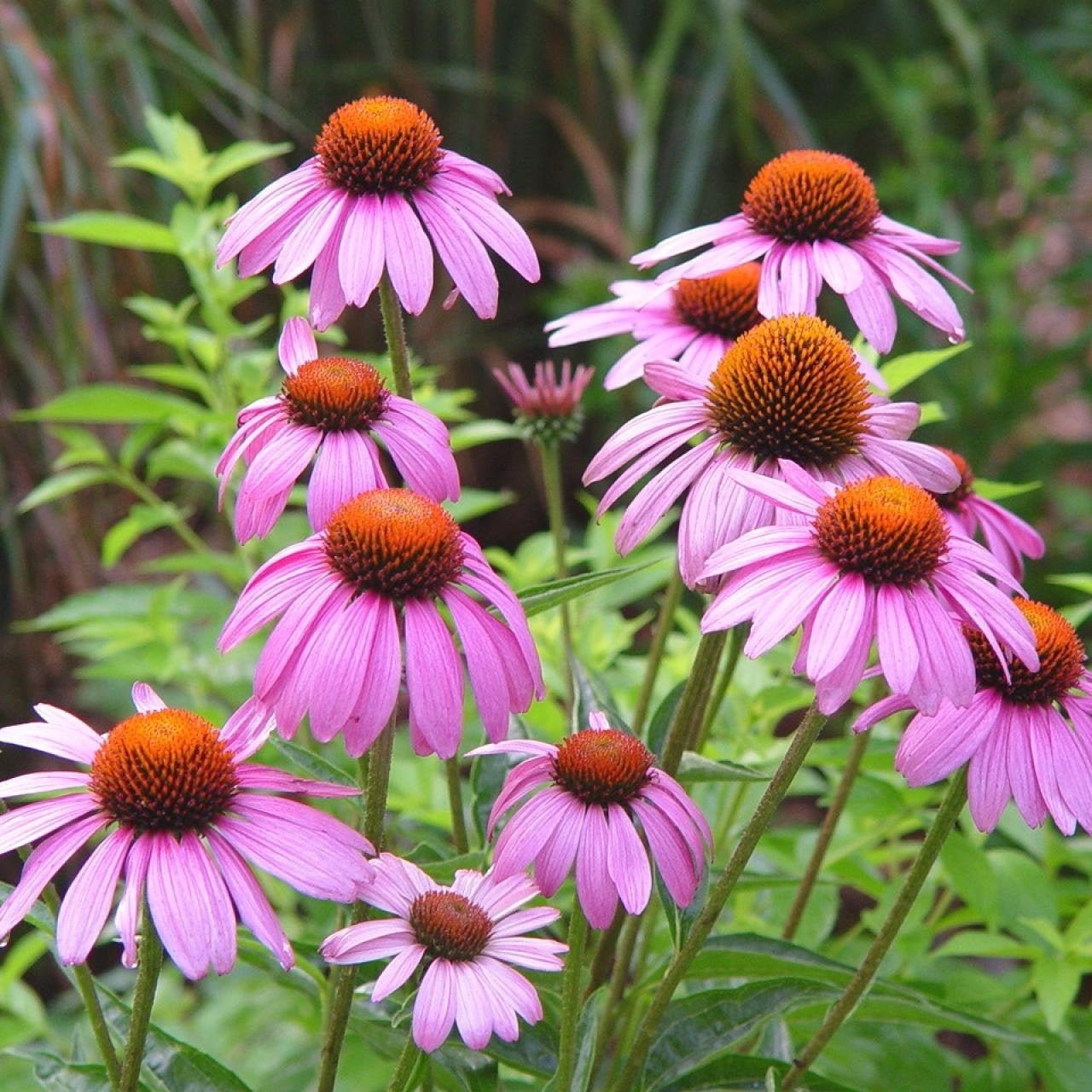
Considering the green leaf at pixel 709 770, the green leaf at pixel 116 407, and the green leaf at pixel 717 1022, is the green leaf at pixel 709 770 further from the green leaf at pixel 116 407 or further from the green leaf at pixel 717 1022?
the green leaf at pixel 116 407

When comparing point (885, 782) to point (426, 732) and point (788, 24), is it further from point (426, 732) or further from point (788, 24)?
point (788, 24)

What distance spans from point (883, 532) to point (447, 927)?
9.6 inches

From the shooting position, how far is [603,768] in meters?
0.60

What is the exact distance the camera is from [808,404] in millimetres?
643

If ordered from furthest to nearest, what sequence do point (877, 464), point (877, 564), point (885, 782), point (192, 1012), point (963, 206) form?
point (963, 206)
point (192, 1012)
point (885, 782)
point (877, 464)
point (877, 564)

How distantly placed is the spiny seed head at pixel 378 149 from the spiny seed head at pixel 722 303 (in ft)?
0.65

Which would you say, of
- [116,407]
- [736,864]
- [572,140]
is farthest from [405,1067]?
[572,140]

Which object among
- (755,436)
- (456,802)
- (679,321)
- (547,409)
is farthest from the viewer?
(547,409)

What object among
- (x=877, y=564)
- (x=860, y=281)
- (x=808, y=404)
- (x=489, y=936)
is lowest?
(x=489, y=936)

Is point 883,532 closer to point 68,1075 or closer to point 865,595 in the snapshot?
point 865,595

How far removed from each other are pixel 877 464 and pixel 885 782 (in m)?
0.33

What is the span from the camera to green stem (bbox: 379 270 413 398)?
685 millimetres

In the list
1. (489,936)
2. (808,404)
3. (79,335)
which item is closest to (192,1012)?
(79,335)

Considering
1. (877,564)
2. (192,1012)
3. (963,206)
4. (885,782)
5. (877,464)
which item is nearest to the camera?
(877,564)
